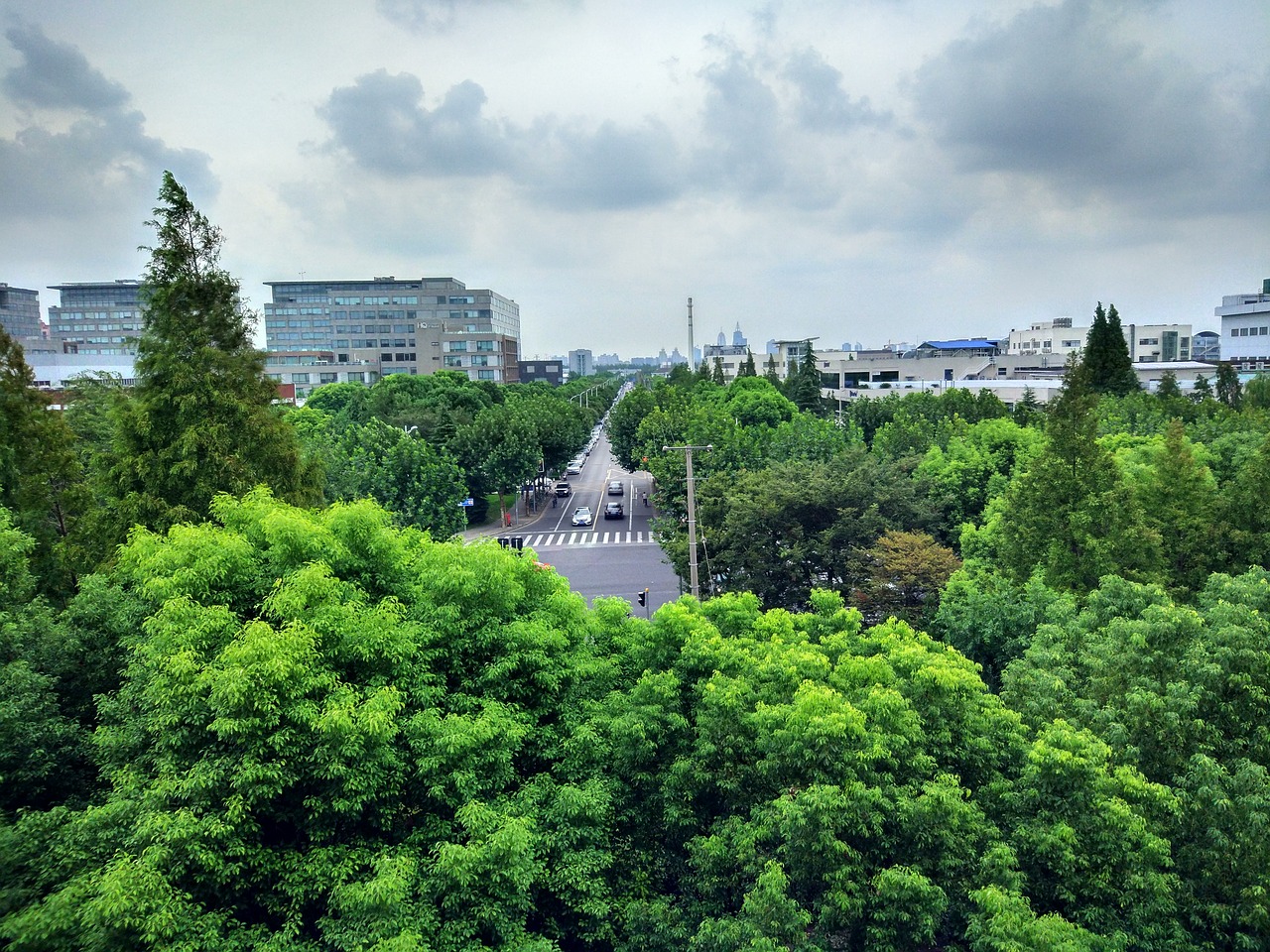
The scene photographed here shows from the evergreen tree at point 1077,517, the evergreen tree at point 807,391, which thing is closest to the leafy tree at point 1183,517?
the evergreen tree at point 1077,517

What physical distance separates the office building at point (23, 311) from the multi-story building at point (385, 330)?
54885 mm

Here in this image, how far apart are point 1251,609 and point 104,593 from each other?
2075 cm

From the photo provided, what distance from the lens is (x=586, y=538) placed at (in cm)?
4956

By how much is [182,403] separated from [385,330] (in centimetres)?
11286

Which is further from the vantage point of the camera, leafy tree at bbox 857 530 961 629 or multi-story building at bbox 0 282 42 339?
multi-story building at bbox 0 282 42 339

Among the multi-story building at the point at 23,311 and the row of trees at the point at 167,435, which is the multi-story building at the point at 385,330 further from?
the row of trees at the point at 167,435

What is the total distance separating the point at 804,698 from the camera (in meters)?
11.7

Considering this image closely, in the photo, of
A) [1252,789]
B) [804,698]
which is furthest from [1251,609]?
[804,698]

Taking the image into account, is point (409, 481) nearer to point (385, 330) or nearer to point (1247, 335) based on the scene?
point (1247, 335)

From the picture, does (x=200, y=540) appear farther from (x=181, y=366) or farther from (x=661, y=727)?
(x=661, y=727)

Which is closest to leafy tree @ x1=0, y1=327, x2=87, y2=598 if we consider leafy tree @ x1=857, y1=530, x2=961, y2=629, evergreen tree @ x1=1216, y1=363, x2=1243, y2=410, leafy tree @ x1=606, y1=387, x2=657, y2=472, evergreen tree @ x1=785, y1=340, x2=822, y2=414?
leafy tree @ x1=857, y1=530, x2=961, y2=629

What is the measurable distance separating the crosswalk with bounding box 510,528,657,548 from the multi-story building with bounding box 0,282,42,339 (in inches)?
5526

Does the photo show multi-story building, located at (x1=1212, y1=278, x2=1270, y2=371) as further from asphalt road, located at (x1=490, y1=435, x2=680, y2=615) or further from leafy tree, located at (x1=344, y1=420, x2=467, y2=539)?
leafy tree, located at (x1=344, y1=420, x2=467, y2=539)

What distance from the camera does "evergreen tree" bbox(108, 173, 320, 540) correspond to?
17.3 meters
